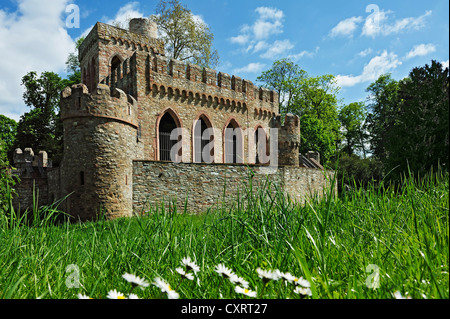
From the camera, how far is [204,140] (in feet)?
62.1

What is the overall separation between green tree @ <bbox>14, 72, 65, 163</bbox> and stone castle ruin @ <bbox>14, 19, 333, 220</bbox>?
15.5 feet

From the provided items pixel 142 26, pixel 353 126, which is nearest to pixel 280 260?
pixel 142 26

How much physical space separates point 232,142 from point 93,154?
10906mm

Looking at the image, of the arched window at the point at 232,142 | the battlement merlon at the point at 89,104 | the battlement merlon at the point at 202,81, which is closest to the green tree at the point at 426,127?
the battlement merlon at the point at 89,104

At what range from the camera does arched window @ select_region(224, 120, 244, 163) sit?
19969 mm

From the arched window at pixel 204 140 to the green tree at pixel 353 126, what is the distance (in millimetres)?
22930

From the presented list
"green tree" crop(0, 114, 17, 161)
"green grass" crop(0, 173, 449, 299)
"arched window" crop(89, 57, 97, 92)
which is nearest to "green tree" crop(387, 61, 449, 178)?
"green grass" crop(0, 173, 449, 299)

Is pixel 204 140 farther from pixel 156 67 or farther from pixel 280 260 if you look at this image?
pixel 280 260

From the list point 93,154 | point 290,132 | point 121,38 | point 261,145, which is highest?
point 121,38

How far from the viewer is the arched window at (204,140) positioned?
18453 millimetres

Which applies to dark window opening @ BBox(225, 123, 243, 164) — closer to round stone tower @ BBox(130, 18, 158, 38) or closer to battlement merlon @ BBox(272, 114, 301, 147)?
battlement merlon @ BBox(272, 114, 301, 147)

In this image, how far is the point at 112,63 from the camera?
864 inches

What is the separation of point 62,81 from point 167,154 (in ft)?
55.5
